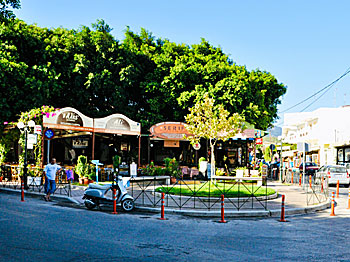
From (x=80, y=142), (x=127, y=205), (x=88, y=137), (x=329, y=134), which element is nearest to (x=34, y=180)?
(x=127, y=205)

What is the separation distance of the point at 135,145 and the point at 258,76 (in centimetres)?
1327

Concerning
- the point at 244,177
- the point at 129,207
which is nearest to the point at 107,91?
the point at 244,177

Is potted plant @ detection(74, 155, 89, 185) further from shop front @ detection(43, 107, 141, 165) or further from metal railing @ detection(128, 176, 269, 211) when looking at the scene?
metal railing @ detection(128, 176, 269, 211)

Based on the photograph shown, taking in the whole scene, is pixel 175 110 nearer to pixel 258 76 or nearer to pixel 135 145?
pixel 135 145

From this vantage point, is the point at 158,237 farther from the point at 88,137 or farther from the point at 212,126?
the point at 88,137

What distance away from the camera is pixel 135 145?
34125 mm

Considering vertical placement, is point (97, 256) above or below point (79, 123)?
below

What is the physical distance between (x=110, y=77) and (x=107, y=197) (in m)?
17.4

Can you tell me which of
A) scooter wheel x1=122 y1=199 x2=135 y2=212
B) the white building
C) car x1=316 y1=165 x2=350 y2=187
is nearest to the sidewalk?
scooter wheel x1=122 y1=199 x2=135 y2=212

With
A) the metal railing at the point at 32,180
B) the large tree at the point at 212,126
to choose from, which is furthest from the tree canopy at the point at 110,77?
the large tree at the point at 212,126

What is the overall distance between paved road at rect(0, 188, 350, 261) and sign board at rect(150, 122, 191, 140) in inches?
602

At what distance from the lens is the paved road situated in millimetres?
6750

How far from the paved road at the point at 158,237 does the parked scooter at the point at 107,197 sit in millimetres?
664

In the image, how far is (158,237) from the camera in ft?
28.0
